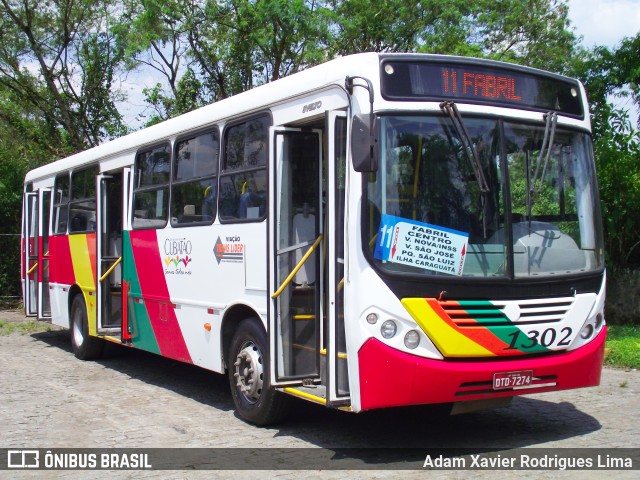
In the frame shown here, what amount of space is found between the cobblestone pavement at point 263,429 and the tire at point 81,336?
1.58m

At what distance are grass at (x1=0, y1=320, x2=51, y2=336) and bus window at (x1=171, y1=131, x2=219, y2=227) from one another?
8389 millimetres

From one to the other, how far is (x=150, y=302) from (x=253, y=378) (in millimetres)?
2818

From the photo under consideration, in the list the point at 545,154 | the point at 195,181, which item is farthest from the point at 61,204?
the point at 545,154

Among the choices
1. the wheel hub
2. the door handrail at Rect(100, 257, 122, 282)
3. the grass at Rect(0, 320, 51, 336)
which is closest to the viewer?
the wheel hub

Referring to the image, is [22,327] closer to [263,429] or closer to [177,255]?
[177,255]

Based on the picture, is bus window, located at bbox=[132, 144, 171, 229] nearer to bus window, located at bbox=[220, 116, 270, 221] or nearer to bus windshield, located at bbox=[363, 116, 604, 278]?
bus window, located at bbox=[220, 116, 270, 221]

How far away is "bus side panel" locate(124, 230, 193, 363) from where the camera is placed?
9.24 metres

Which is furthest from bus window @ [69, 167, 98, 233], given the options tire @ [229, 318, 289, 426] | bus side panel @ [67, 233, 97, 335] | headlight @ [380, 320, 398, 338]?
headlight @ [380, 320, 398, 338]

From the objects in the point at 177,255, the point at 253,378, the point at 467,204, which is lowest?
the point at 253,378

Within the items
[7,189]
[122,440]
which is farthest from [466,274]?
[7,189]

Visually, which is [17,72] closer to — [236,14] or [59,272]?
[236,14]

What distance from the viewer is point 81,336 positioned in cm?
1235

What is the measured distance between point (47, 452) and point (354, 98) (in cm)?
392

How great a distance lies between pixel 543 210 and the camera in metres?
6.61
